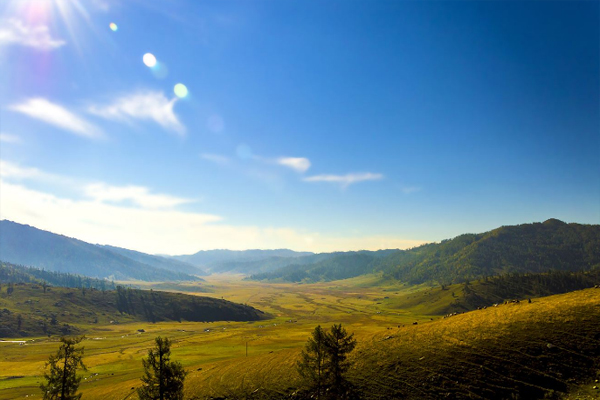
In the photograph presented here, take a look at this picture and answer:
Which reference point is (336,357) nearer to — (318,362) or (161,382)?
(318,362)

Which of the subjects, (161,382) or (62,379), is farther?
(161,382)

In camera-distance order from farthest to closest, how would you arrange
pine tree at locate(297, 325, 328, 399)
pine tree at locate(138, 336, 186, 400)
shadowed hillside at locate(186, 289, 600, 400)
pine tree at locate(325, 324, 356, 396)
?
pine tree at locate(297, 325, 328, 399)
pine tree at locate(325, 324, 356, 396)
pine tree at locate(138, 336, 186, 400)
shadowed hillside at locate(186, 289, 600, 400)

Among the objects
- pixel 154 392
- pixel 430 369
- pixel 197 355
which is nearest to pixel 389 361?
pixel 430 369

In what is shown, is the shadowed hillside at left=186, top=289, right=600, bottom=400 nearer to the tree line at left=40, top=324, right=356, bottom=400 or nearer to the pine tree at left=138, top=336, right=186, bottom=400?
the tree line at left=40, top=324, right=356, bottom=400

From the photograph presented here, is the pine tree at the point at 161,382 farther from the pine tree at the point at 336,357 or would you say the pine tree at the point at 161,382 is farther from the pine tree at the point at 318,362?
the pine tree at the point at 336,357

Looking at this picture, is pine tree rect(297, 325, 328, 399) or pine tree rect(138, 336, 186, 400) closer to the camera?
pine tree rect(138, 336, 186, 400)

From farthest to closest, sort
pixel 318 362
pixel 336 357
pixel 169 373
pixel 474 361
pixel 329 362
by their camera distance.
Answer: pixel 318 362, pixel 329 362, pixel 336 357, pixel 169 373, pixel 474 361

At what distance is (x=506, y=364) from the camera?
51.0 meters

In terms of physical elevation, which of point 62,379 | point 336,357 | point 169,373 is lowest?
point 62,379

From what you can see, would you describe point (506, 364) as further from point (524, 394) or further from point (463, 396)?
point (463, 396)

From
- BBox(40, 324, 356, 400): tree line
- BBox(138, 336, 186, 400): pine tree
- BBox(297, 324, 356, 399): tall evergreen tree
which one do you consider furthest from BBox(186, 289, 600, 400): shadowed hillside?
BBox(138, 336, 186, 400): pine tree

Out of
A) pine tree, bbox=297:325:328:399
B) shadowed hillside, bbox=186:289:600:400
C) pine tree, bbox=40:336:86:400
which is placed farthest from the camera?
pine tree, bbox=297:325:328:399

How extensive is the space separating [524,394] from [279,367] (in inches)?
2015

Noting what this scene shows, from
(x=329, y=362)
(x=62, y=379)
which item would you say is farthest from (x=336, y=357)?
(x=62, y=379)
